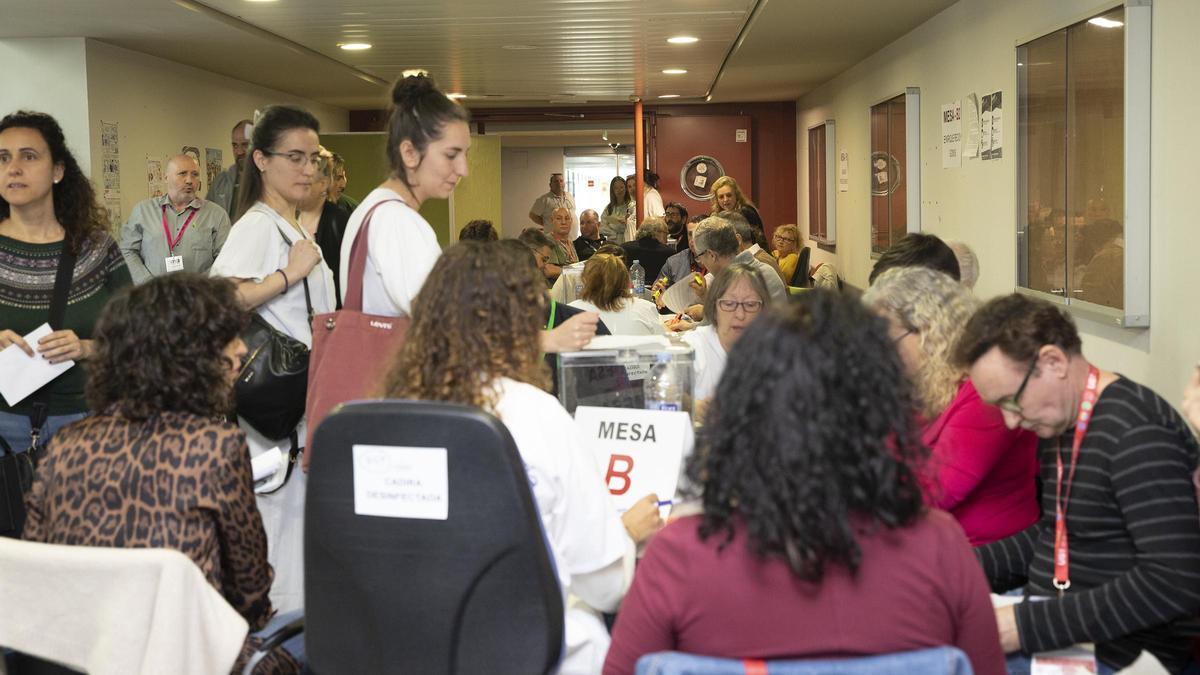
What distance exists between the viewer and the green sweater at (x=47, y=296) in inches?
128

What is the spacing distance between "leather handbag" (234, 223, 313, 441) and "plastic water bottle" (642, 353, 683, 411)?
113cm

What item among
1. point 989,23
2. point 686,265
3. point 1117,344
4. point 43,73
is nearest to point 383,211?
point 1117,344

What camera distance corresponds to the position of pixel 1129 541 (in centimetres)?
199

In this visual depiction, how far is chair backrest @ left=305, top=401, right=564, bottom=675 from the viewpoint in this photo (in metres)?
1.71

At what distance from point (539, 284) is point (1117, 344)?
3.23m

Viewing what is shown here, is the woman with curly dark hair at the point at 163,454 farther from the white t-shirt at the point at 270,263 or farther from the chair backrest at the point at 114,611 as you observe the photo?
the white t-shirt at the point at 270,263

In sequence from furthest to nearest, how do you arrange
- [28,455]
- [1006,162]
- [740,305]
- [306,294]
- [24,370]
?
1. [1006,162]
2. [740,305]
3. [306,294]
4. [24,370]
5. [28,455]

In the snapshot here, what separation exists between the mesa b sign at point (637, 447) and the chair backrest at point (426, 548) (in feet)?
2.02

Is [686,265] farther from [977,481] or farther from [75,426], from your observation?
[75,426]

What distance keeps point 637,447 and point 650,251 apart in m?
6.08

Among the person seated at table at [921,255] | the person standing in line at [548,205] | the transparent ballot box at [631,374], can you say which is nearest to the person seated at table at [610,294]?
the person seated at table at [921,255]

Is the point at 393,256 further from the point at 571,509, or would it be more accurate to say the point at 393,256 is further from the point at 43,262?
the point at 43,262

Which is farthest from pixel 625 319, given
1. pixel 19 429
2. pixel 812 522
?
pixel 812 522

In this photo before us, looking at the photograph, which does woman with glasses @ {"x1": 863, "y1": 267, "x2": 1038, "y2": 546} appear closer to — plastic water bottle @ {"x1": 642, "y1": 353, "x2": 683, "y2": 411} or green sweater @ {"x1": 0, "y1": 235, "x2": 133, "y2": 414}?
plastic water bottle @ {"x1": 642, "y1": 353, "x2": 683, "y2": 411}
